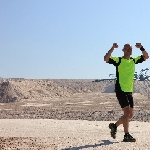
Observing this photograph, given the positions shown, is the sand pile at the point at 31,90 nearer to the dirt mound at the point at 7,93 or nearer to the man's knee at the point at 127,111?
the dirt mound at the point at 7,93

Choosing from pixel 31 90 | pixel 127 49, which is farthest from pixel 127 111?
pixel 31 90

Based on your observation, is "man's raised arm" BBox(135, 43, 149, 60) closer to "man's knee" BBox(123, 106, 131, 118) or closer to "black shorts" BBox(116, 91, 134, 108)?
"black shorts" BBox(116, 91, 134, 108)

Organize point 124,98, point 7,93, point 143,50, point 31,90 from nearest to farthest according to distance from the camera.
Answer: point 124,98, point 143,50, point 7,93, point 31,90

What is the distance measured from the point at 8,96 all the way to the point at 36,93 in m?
7.87

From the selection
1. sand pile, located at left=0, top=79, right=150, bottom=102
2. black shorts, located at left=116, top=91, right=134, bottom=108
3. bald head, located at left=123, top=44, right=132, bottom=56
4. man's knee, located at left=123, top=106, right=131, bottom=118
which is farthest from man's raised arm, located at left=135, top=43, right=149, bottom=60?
sand pile, located at left=0, top=79, right=150, bottom=102

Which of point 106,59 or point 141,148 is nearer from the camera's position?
point 141,148

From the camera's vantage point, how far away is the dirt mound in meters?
44.0

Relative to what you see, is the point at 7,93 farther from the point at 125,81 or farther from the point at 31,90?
the point at 125,81

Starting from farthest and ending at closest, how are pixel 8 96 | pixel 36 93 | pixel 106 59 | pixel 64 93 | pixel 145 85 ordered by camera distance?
pixel 145 85 < pixel 64 93 < pixel 36 93 < pixel 8 96 < pixel 106 59

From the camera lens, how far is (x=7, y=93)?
46.9m

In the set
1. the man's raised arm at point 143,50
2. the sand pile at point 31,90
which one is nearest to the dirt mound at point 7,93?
the sand pile at point 31,90

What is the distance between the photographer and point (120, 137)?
729cm

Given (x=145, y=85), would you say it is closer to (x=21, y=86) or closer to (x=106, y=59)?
(x=21, y=86)

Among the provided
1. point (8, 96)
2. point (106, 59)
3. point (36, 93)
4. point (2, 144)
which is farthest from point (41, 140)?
point (36, 93)
